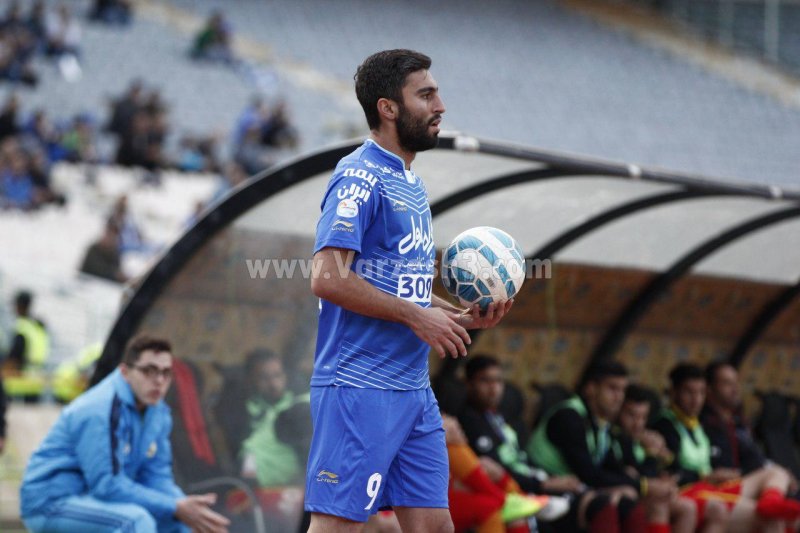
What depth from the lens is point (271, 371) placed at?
6941 mm

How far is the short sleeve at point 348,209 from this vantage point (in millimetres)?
3947

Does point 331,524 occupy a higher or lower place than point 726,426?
lower

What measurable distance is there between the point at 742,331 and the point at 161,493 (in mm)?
5412

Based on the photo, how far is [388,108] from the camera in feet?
13.6

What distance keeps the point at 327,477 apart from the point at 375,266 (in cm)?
70

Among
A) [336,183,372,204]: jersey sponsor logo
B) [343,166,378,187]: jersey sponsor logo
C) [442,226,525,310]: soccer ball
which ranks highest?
[343,166,378,187]: jersey sponsor logo

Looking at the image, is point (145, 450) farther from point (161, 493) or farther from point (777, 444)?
point (777, 444)

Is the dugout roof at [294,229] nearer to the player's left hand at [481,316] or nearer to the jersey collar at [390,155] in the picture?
the jersey collar at [390,155]

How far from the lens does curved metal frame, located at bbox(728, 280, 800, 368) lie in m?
9.74

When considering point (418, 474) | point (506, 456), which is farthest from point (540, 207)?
point (418, 474)

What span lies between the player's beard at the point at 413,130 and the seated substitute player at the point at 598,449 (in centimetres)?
404

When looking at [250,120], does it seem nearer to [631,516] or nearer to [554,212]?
[554,212]

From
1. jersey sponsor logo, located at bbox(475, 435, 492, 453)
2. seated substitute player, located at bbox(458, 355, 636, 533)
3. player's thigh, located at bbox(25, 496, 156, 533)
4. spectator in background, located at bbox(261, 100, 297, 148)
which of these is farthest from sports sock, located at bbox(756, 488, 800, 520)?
spectator in background, located at bbox(261, 100, 297, 148)

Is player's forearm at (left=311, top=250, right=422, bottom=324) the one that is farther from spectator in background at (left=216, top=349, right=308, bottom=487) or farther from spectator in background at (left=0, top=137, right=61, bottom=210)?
spectator in background at (left=0, top=137, right=61, bottom=210)
